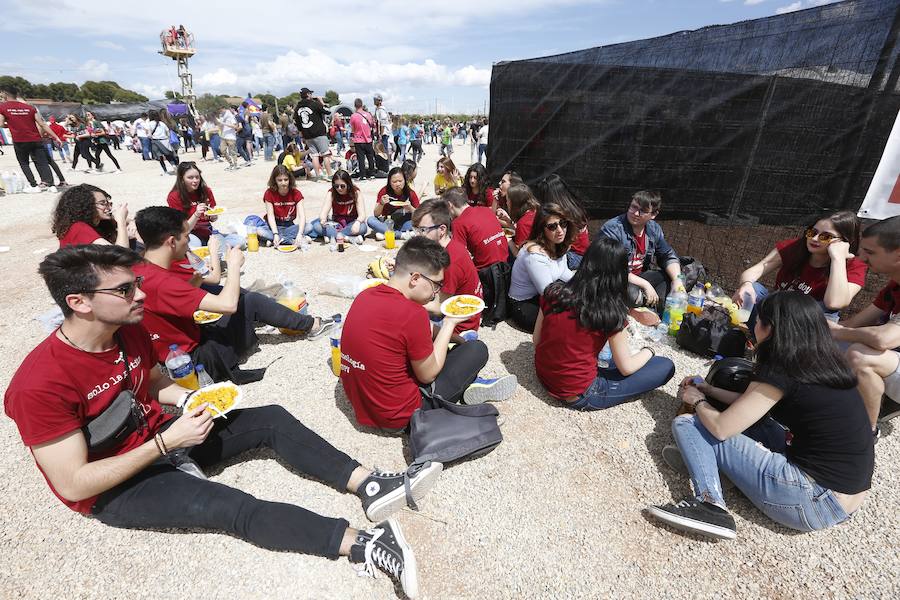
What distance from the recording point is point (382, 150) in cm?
1569

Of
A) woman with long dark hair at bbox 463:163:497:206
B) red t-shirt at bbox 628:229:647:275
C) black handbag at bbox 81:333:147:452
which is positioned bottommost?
black handbag at bbox 81:333:147:452

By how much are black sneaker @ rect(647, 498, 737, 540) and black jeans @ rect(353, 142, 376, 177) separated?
42.9 feet

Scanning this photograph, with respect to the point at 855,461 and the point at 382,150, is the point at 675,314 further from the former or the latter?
the point at 382,150

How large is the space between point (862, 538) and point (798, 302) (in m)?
1.50

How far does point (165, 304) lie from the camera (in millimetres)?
3129

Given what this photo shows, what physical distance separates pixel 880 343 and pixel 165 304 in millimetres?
5081

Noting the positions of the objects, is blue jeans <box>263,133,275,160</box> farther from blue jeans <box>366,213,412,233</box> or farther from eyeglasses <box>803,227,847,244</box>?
eyeglasses <box>803,227,847,244</box>

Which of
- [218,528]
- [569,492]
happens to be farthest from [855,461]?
[218,528]

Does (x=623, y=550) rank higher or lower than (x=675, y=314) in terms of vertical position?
lower

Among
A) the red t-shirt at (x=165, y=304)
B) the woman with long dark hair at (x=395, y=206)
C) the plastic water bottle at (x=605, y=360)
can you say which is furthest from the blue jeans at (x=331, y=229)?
the plastic water bottle at (x=605, y=360)

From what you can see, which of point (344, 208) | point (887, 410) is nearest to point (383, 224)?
point (344, 208)

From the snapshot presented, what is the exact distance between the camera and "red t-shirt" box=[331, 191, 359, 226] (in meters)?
7.34

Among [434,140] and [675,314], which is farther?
[434,140]

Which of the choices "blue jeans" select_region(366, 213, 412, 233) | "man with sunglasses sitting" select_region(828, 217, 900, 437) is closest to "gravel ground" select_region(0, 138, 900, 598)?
"man with sunglasses sitting" select_region(828, 217, 900, 437)
